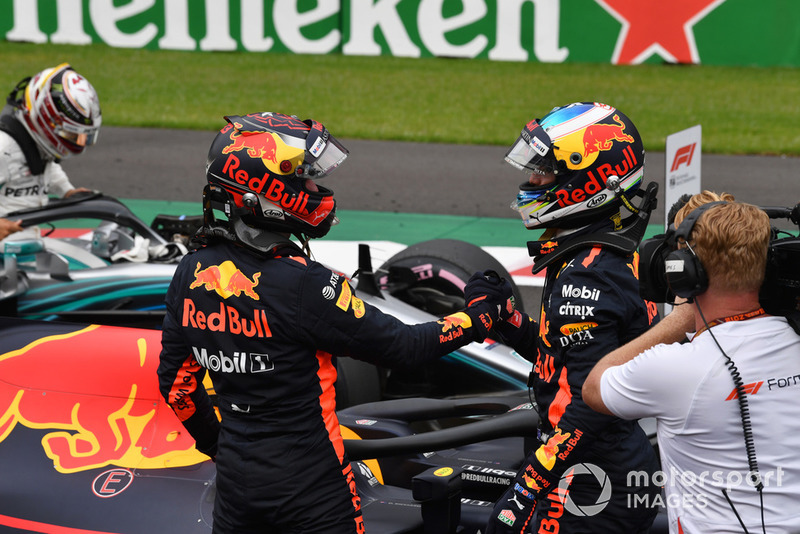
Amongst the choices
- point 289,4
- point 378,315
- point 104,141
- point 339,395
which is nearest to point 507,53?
point 289,4

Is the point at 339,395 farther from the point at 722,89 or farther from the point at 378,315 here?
the point at 722,89

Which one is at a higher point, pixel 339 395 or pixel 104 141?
pixel 104 141

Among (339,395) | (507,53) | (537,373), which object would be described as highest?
(507,53)

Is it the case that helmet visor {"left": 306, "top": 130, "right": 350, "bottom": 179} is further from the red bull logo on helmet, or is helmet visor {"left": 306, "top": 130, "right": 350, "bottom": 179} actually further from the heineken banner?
the heineken banner

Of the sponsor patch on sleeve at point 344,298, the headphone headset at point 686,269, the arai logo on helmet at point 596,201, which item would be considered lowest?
the sponsor patch on sleeve at point 344,298

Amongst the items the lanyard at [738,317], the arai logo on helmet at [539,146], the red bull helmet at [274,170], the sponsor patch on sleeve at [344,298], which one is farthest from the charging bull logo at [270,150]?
the lanyard at [738,317]

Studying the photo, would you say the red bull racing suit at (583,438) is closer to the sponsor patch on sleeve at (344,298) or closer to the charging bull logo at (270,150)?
the sponsor patch on sleeve at (344,298)

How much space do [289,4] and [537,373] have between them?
673 inches

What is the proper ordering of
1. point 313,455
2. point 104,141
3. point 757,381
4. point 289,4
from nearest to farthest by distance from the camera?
point 757,381
point 313,455
point 104,141
point 289,4

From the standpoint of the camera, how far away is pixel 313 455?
2750 mm

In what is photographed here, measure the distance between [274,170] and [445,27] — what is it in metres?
16.9

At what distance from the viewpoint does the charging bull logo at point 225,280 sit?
271 cm

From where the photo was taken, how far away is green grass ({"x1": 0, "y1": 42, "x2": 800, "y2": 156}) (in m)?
14.4

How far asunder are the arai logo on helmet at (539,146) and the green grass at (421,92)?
10.3 m
